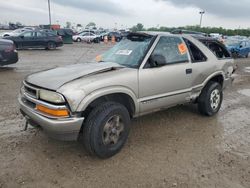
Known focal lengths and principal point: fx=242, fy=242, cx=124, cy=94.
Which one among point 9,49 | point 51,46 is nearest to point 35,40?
point 51,46

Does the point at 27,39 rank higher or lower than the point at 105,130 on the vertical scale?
higher

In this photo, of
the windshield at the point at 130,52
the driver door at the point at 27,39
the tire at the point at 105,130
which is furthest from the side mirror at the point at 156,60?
the driver door at the point at 27,39

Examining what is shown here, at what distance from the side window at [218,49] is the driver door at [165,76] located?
42.1 inches

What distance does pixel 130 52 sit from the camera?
4.10 metres

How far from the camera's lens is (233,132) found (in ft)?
14.9

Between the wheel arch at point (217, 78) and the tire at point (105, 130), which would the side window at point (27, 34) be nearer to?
the wheel arch at point (217, 78)

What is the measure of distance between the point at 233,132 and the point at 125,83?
8.06 feet

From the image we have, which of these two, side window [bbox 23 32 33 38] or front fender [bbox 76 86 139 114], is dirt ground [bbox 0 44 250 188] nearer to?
front fender [bbox 76 86 139 114]

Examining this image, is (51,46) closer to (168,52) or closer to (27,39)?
(27,39)

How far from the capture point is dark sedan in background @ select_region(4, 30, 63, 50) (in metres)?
18.6

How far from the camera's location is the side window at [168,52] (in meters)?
3.86

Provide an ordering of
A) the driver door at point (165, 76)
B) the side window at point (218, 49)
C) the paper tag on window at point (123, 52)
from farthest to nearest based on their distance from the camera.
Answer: the side window at point (218, 49), the paper tag on window at point (123, 52), the driver door at point (165, 76)

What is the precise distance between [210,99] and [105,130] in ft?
8.75

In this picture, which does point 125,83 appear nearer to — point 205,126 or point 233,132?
point 205,126
